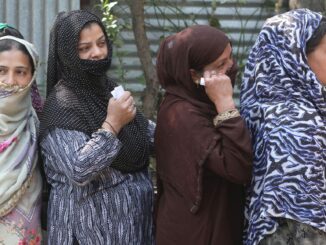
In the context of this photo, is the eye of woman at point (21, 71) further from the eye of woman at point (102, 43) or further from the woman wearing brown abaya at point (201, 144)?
the woman wearing brown abaya at point (201, 144)

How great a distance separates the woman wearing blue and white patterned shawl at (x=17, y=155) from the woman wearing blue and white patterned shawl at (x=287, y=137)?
0.90m

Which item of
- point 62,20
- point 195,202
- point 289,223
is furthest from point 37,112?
point 289,223

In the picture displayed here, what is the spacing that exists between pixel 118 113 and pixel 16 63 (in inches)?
19.8

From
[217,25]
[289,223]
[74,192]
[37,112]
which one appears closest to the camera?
[289,223]

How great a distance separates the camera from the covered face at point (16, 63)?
269 centimetres

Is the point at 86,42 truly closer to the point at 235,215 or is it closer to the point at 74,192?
the point at 74,192

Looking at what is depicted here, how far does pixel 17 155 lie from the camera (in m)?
2.66

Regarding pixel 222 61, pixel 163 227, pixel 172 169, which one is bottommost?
pixel 163 227

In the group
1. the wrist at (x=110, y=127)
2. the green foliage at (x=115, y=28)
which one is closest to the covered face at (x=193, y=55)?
the wrist at (x=110, y=127)

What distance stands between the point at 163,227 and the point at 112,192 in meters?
0.27

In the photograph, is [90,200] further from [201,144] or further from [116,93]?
[201,144]

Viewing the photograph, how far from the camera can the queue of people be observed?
2285 mm

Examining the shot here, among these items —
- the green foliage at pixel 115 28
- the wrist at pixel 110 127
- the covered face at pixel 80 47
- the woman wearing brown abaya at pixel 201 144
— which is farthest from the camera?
the green foliage at pixel 115 28

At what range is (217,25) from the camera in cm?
484
